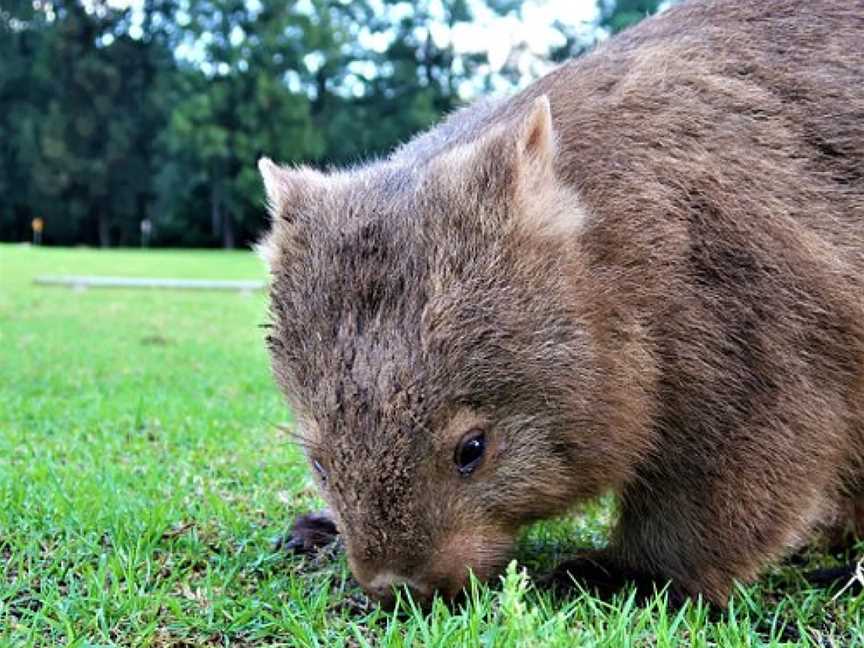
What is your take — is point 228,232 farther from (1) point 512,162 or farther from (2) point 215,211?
(1) point 512,162

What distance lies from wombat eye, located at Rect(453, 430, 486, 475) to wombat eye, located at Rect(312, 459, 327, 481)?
0.33 m

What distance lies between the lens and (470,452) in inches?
90.8

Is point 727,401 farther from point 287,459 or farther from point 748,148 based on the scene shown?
point 287,459

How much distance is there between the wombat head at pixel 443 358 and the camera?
2.24 metres

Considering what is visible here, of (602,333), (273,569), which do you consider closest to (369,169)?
(602,333)

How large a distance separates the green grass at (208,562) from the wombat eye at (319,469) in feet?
0.91

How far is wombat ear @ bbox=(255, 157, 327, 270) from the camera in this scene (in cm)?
271

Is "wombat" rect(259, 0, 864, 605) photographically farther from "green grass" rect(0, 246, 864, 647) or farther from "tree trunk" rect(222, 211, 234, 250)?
"tree trunk" rect(222, 211, 234, 250)

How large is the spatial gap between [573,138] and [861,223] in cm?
83

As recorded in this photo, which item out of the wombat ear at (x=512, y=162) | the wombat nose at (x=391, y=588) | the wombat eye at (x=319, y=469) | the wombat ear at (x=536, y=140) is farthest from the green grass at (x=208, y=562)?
the wombat ear at (x=536, y=140)

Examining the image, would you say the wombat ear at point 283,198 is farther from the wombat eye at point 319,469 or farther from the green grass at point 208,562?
the wombat eye at point 319,469

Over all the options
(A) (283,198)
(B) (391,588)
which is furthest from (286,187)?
(B) (391,588)

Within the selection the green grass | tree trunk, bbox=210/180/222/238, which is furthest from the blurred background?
the green grass

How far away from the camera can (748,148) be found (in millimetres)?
2709
